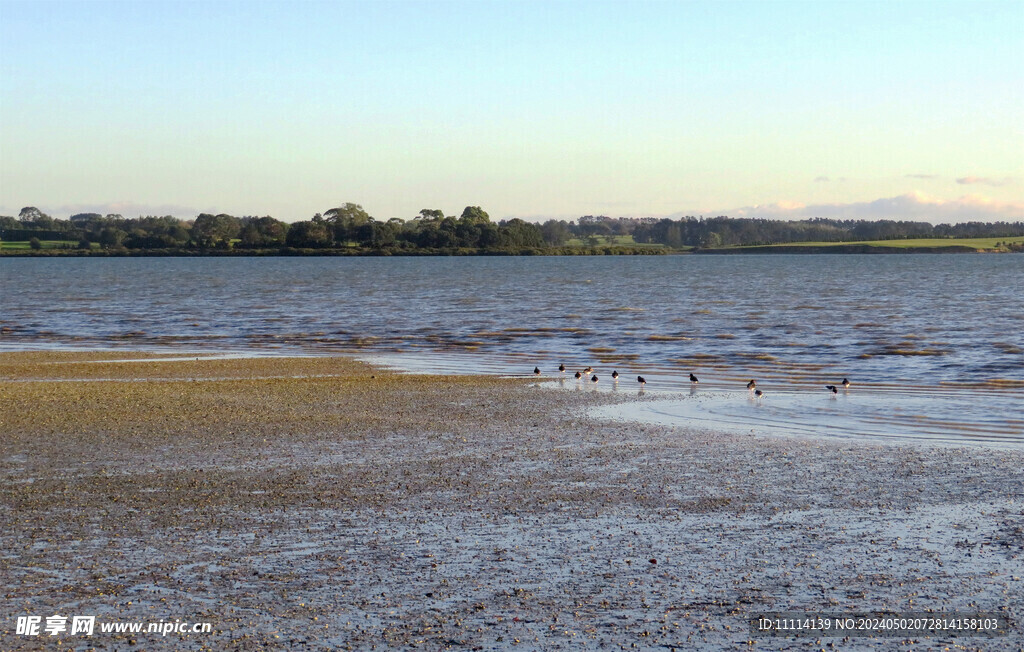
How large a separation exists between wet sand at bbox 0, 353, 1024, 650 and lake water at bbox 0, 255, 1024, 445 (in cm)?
410

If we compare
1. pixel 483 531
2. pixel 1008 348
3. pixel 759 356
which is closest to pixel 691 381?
pixel 759 356

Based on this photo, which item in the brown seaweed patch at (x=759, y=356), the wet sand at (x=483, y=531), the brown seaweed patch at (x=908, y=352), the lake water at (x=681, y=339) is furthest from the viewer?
the brown seaweed patch at (x=908, y=352)

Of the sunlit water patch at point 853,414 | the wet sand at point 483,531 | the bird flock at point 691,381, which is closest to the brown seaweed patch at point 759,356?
the bird flock at point 691,381

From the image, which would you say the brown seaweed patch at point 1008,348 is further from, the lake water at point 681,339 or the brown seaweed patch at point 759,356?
the brown seaweed patch at point 759,356

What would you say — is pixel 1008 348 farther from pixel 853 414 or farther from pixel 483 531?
pixel 483 531

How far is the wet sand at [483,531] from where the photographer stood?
7.89 metres

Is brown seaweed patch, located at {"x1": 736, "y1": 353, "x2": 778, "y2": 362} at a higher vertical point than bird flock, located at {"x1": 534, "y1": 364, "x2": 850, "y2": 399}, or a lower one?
lower

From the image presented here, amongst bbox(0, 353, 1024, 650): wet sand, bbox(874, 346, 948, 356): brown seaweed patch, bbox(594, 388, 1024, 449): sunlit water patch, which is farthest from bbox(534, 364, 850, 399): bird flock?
bbox(874, 346, 948, 356): brown seaweed patch

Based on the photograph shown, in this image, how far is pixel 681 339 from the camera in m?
38.1

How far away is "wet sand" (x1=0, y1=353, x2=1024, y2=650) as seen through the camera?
25.9 ft

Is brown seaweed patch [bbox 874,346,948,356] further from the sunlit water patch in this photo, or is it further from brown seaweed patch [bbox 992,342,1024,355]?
the sunlit water patch

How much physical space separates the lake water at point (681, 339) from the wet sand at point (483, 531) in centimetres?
410

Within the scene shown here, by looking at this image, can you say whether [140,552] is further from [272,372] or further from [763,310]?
[763,310]

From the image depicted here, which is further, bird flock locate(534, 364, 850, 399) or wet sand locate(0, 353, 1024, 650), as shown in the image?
bird flock locate(534, 364, 850, 399)
